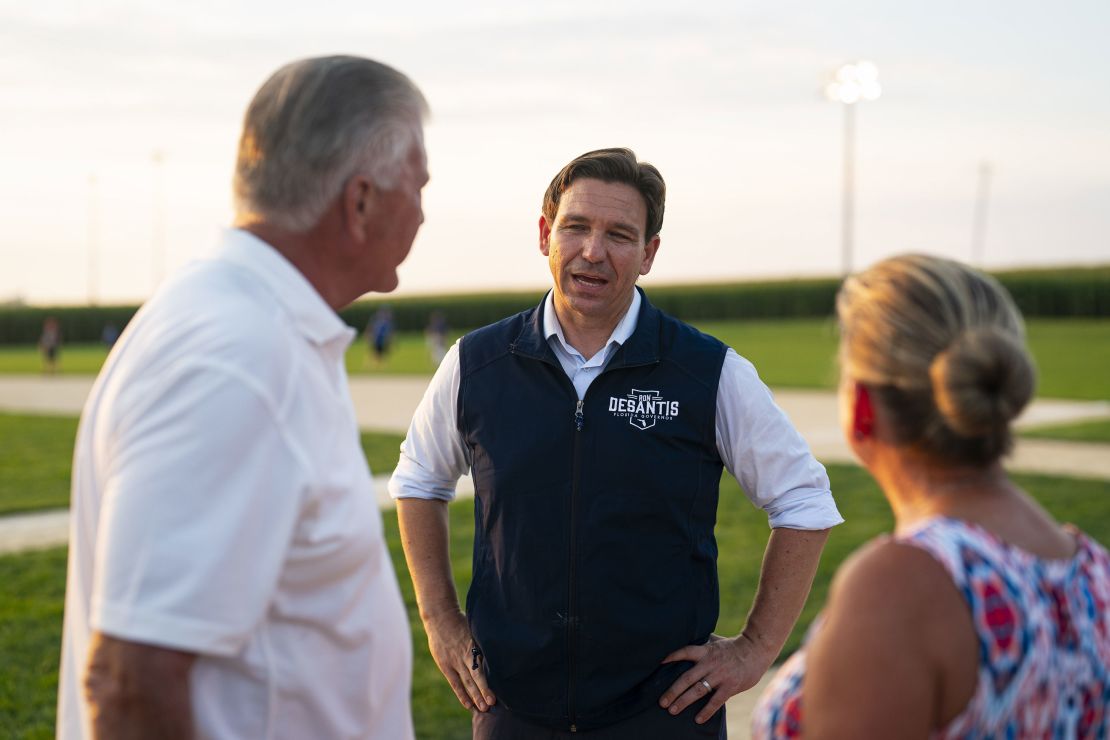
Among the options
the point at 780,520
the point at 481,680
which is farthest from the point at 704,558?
the point at 481,680

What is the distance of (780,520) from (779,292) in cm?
6960

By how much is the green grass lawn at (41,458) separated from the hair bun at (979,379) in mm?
10622

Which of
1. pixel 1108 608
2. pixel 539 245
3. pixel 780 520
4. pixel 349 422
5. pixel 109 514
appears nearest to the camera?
pixel 109 514

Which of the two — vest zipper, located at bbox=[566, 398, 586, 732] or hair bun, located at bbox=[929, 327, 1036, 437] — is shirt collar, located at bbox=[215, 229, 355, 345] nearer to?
hair bun, located at bbox=[929, 327, 1036, 437]

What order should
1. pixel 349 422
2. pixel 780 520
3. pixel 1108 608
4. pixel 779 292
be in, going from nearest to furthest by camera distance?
1. pixel 1108 608
2. pixel 349 422
3. pixel 780 520
4. pixel 779 292

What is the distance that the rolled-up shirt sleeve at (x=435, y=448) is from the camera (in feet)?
10.9

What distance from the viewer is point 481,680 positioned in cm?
310

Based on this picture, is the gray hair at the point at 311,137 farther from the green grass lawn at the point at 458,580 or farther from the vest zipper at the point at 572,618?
the green grass lawn at the point at 458,580

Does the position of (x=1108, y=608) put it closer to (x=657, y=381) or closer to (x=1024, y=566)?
(x=1024, y=566)

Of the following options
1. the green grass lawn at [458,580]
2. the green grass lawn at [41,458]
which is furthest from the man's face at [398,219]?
the green grass lawn at [41,458]

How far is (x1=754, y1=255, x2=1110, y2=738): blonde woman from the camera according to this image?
1.63 meters

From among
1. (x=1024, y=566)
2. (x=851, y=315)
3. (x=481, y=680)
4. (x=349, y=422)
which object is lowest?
(x=481, y=680)

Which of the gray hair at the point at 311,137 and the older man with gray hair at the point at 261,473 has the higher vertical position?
the gray hair at the point at 311,137

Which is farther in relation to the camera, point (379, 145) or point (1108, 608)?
point (379, 145)
